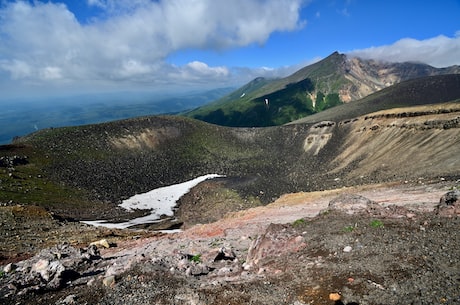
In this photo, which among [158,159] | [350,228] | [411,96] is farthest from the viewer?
[411,96]

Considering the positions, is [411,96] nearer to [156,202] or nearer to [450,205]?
[156,202]

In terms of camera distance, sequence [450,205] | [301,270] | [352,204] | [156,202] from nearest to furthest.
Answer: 1. [301,270]
2. [450,205]
3. [352,204]
4. [156,202]

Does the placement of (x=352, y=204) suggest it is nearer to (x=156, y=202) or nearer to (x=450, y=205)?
(x=450, y=205)

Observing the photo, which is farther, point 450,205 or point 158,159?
point 158,159

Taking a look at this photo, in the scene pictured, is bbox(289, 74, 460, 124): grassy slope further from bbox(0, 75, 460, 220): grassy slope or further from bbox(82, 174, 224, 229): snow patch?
bbox(82, 174, 224, 229): snow patch

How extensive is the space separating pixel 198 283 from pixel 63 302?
5.08 m

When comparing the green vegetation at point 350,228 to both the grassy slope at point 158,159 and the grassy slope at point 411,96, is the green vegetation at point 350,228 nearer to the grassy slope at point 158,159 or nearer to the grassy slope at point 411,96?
the grassy slope at point 158,159

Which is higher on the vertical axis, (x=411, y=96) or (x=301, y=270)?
(x=411, y=96)

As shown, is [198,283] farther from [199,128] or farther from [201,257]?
[199,128]

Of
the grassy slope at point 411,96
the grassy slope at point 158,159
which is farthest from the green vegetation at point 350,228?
the grassy slope at point 411,96

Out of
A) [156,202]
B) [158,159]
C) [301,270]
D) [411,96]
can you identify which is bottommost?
[156,202]

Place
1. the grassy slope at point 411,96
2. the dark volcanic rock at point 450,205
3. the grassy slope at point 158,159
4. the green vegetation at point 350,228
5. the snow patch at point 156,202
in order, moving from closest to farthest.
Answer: the green vegetation at point 350,228 < the dark volcanic rock at point 450,205 < the snow patch at point 156,202 < the grassy slope at point 158,159 < the grassy slope at point 411,96

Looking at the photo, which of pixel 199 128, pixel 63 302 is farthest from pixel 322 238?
pixel 199 128

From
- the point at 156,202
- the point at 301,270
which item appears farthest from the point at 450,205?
the point at 156,202
